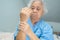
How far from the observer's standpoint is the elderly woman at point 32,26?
89 centimetres

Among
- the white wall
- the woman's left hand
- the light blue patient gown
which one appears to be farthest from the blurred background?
the woman's left hand

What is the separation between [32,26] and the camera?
1.04 metres

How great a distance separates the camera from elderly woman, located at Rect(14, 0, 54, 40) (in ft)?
2.91

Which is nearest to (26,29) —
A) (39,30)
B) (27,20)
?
(27,20)

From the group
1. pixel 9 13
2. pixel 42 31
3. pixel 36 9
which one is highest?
pixel 9 13

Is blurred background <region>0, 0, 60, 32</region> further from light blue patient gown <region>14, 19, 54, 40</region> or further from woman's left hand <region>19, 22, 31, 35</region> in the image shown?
woman's left hand <region>19, 22, 31, 35</region>

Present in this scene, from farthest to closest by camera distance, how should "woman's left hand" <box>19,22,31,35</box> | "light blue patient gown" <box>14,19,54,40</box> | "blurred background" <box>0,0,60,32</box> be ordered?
"blurred background" <box>0,0,60,32</box> < "light blue patient gown" <box>14,19,54,40</box> < "woman's left hand" <box>19,22,31,35</box>

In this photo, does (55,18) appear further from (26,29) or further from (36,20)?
(26,29)

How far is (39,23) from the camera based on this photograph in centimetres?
119

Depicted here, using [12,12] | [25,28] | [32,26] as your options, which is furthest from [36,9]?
[12,12]

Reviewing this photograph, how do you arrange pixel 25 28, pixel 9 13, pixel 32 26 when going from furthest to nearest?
pixel 9 13
pixel 32 26
pixel 25 28

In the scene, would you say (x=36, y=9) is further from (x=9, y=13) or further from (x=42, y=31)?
(x=9, y=13)

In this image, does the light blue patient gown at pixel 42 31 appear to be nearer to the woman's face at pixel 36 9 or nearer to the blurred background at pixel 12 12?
the woman's face at pixel 36 9

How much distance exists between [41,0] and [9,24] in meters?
1.37
